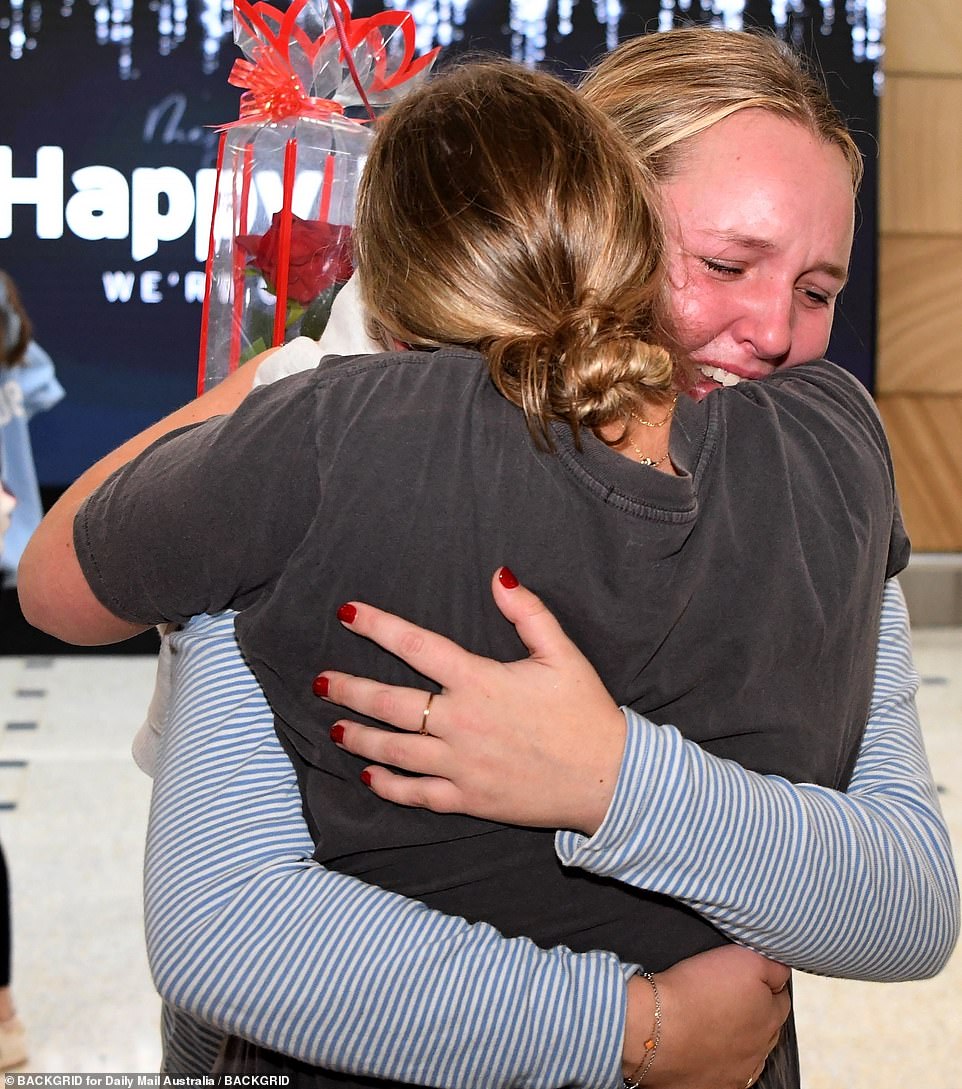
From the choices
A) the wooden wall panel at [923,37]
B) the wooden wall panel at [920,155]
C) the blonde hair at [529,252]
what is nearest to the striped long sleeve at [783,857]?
the blonde hair at [529,252]

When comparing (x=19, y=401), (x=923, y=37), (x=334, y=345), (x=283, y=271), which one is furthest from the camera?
(x=923, y=37)

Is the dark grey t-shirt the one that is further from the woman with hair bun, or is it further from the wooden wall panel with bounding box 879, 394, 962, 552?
the wooden wall panel with bounding box 879, 394, 962, 552

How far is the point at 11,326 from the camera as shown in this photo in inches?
212

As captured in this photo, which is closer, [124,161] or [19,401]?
[19,401]

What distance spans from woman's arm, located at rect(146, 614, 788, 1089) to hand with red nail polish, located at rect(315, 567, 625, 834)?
0.07 m

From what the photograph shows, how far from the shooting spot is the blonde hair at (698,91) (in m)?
1.01

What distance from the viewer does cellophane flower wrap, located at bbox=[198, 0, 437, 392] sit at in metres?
1.16

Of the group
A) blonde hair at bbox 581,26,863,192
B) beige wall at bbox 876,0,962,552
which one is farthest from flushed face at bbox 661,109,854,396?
beige wall at bbox 876,0,962,552

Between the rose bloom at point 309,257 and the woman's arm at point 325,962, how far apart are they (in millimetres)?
427

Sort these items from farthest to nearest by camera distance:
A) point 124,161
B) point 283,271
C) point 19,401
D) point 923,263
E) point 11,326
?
1. point 923,263
2. point 124,161
3. point 19,401
4. point 11,326
5. point 283,271

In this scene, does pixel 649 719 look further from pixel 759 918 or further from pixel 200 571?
pixel 200 571

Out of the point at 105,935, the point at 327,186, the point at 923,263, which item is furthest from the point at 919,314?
the point at 327,186

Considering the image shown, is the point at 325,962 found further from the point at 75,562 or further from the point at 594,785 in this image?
the point at 75,562

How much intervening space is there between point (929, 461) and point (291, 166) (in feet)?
20.5
